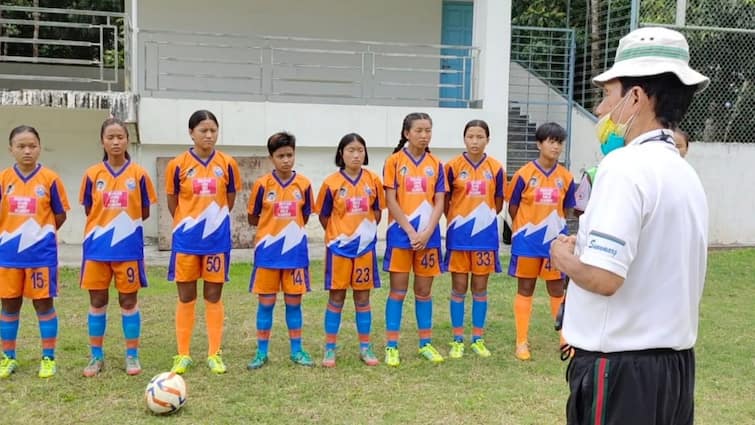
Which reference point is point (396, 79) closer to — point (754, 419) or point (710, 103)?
point (710, 103)

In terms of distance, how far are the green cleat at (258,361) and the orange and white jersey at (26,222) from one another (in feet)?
4.85

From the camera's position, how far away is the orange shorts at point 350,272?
5.03 m

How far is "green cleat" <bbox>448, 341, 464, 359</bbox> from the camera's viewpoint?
535cm

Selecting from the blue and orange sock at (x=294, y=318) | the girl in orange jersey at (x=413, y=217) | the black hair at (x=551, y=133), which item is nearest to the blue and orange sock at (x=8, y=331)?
the blue and orange sock at (x=294, y=318)

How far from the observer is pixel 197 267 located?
4.88 meters

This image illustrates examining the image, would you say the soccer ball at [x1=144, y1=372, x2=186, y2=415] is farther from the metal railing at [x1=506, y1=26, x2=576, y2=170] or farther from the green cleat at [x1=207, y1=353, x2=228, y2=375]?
the metal railing at [x1=506, y1=26, x2=576, y2=170]

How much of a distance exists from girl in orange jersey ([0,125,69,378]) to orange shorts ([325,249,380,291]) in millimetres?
1848

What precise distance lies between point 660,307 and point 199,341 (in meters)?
4.40

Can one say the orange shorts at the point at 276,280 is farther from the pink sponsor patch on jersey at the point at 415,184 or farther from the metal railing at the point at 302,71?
the metal railing at the point at 302,71

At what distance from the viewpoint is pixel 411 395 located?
451 cm

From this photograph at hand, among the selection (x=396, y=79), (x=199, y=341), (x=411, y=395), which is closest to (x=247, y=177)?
(x=396, y=79)

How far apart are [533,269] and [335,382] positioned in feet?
5.78

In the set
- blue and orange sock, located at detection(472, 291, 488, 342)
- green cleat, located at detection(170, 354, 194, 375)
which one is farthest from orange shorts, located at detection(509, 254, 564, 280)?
green cleat, located at detection(170, 354, 194, 375)

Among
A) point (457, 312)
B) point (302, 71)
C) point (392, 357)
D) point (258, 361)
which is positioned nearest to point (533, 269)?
point (457, 312)
